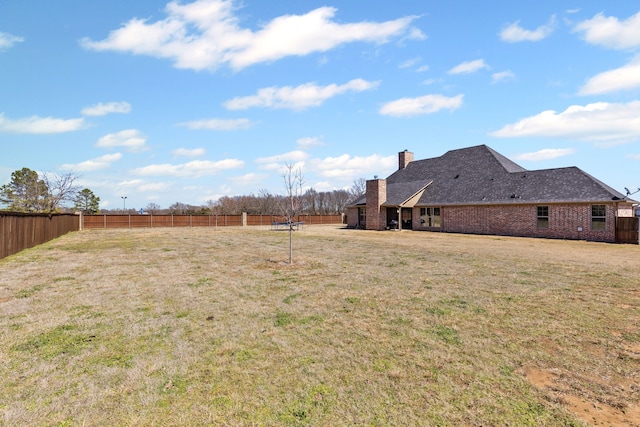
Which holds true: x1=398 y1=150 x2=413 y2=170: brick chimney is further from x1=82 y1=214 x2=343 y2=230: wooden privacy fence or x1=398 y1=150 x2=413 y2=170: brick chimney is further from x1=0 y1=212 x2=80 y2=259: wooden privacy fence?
x1=0 y1=212 x2=80 y2=259: wooden privacy fence

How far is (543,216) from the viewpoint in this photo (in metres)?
21.6

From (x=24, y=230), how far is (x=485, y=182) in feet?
96.7

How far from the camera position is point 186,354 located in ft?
13.1

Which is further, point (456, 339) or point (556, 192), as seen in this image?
point (556, 192)

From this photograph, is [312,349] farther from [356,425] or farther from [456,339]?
[456,339]

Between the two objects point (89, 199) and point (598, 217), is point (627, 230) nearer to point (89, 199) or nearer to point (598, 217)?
point (598, 217)

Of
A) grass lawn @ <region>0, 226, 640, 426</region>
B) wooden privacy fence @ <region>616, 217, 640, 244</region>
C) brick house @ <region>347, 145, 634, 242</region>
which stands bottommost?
grass lawn @ <region>0, 226, 640, 426</region>

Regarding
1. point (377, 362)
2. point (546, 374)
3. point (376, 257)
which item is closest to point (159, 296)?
point (377, 362)

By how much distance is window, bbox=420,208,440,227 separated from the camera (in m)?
27.8

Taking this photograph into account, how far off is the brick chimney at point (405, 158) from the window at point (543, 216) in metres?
16.3

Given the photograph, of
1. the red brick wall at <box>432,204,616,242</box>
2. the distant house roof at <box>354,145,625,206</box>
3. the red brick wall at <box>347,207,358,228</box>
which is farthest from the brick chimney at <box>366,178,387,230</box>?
the red brick wall at <box>432,204,616,242</box>

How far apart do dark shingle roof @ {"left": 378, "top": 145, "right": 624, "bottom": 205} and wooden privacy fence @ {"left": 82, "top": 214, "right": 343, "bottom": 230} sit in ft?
41.8

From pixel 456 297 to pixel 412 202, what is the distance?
23.5 metres

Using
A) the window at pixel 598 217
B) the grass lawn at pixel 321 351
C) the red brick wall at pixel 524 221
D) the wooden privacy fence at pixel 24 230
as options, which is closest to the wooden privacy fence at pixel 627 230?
the red brick wall at pixel 524 221
